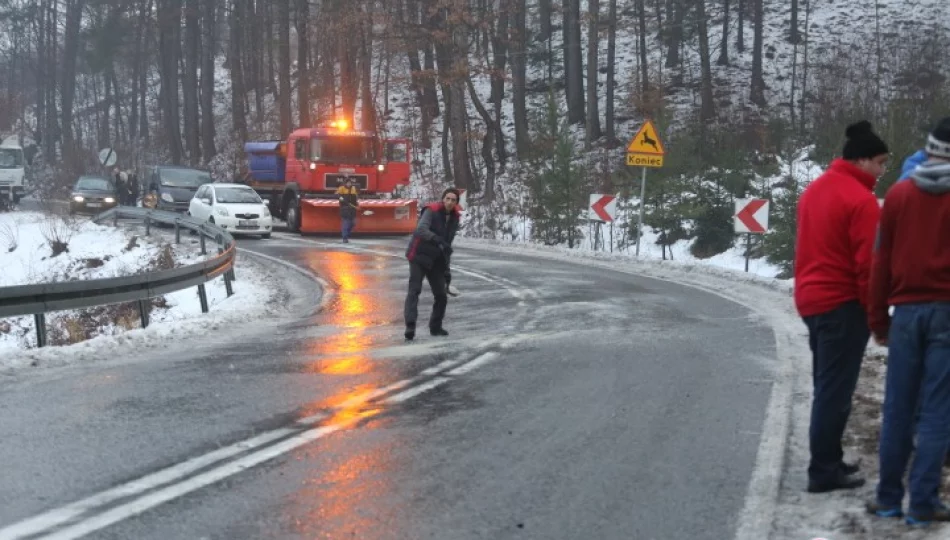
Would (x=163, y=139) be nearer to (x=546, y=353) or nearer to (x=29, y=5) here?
(x=29, y=5)

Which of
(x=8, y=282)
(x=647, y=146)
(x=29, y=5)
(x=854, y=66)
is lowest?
(x=8, y=282)

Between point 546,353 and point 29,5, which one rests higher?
point 29,5

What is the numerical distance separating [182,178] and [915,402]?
3655 cm

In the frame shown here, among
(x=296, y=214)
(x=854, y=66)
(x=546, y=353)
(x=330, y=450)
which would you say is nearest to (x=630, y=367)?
(x=546, y=353)

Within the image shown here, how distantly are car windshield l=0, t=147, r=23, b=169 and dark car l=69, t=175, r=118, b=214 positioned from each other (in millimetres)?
7236

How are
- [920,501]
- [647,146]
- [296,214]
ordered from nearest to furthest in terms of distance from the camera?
[920,501]
[647,146]
[296,214]

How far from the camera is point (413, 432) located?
292 inches

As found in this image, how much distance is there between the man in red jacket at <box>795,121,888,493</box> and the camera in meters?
5.60

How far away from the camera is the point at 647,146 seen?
23.8 metres

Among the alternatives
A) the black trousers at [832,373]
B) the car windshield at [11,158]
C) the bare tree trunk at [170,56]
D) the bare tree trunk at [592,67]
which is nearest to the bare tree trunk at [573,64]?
the bare tree trunk at [592,67]

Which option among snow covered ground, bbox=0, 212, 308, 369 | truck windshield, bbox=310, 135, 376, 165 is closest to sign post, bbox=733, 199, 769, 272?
snow covered ground, bbox=0, 212, 308, 369

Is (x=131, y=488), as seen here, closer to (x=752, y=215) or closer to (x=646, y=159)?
(x=752, y=215)

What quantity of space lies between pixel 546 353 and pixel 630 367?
1185 millimetres

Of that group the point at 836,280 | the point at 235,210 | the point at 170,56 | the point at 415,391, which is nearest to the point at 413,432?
the point at 415,391
